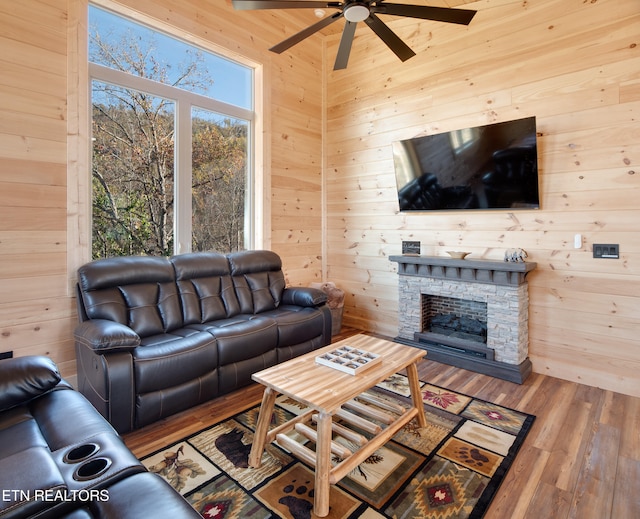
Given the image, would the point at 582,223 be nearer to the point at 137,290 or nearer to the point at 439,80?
the point at 439,80

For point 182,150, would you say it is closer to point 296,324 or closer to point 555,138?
point 296,324

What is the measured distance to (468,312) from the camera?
3.75m

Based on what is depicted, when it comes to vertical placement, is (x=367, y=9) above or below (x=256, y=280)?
above

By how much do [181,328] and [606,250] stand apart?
3.51 meters

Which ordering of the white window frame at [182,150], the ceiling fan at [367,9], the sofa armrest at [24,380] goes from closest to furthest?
the sofa armrest at [24,380]
the ceiling fan at [367,9]
the white window frame at [182,150]

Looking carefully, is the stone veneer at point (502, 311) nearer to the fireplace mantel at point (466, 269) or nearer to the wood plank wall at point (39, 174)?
the fireplace mantel at point (466, 269)

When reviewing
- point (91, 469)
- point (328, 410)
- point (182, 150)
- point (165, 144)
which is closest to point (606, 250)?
point (328, 410)

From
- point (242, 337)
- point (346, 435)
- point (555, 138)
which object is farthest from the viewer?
point (555, 138)

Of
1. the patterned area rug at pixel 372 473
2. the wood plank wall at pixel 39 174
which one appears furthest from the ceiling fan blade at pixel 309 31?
the patterned area rug at pixel 372 473

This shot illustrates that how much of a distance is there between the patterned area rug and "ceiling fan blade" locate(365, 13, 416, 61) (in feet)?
8.31

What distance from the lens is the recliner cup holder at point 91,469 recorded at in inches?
44.3

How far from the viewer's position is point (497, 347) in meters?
3.30

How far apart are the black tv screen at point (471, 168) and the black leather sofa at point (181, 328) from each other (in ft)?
5.32

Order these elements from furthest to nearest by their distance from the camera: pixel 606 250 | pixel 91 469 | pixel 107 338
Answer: pixel 606 250 → pixel 107 338 → pixel 91 469
